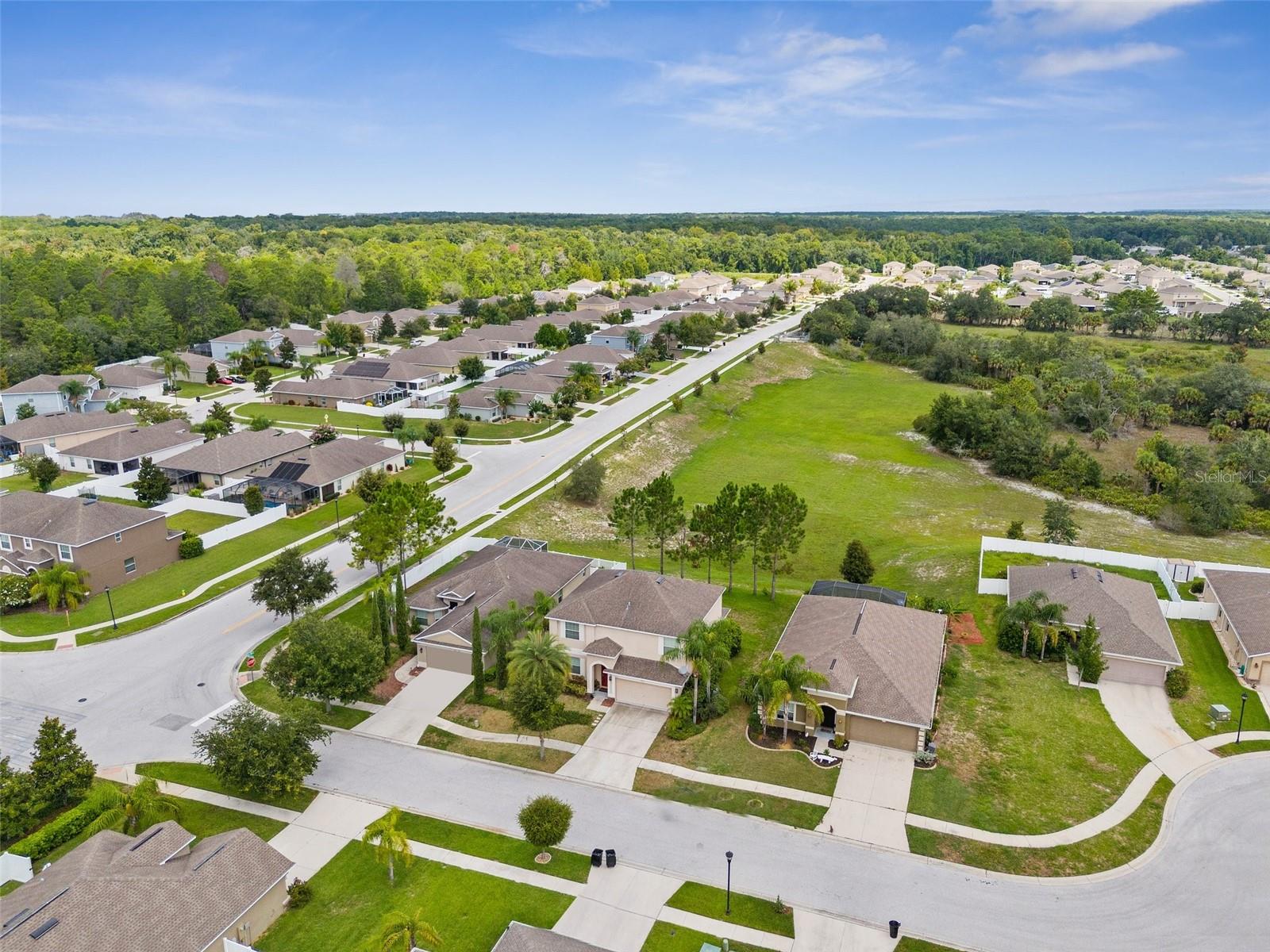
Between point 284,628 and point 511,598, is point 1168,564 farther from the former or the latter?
point 284,628

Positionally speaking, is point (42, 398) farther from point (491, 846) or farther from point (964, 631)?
point (964, 631)

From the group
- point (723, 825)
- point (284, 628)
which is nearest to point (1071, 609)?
point (723, 825)

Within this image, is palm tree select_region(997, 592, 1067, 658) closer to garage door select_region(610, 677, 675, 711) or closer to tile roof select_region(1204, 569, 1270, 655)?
tile roof select_region(1204, 569, 1270, 655)

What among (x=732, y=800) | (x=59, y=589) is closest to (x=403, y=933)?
(x=732, y=800)

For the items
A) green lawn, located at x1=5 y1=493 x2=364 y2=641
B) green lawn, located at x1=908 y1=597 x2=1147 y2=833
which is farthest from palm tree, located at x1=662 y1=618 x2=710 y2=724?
green lawn, located at x1=5 y1=493 x2=364 y2=641

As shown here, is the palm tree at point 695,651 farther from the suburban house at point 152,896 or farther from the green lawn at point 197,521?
the green lawn at point 197,521

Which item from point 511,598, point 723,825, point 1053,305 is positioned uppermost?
point 1053,305
